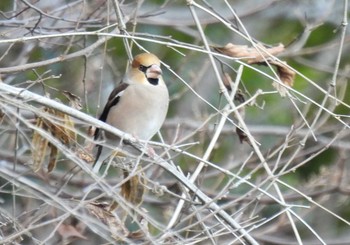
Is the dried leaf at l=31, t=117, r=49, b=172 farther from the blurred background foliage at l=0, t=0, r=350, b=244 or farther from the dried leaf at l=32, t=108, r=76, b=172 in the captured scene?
the blurred background foliage at l=0, t=0, r=350, b=244

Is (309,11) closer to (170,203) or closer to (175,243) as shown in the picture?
(170,203)

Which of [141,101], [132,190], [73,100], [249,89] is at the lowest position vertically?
[249,89]

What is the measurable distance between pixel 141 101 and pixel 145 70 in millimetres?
147

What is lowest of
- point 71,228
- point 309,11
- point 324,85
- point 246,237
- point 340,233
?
point 340,233

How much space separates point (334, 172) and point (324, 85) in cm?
265

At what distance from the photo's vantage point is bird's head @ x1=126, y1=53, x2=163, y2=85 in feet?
16.0

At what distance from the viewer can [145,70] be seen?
4945 millimetres

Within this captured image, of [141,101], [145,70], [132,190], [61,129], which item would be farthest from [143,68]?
[61,129]

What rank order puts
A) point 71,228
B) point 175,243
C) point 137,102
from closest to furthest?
point 175,243 < point 71,228 < point 137,102

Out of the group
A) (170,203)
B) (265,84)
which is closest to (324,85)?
(265,84)

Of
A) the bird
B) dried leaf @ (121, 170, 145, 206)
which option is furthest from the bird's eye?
dried leaf @ (121, 170, 145, 206)

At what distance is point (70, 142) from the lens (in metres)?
3.71

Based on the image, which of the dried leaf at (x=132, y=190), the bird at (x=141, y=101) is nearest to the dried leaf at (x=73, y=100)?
the dried leaf at (x=132, y=190)

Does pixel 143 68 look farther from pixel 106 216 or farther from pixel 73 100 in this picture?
pixel 106 216
